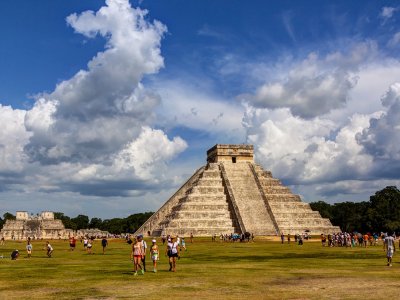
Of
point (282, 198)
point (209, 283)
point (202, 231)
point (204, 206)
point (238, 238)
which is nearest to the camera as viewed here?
point (209, 283)

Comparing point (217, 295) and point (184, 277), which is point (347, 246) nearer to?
point (184, 277)

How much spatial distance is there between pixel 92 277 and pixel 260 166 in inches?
2364

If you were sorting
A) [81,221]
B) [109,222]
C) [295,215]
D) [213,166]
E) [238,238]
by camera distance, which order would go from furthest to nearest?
[81,221], [109,222], [213,166], [295,215], [238,238]

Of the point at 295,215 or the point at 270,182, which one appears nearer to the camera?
the point at 295,215

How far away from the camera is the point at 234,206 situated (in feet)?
217

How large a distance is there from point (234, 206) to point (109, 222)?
103567mm

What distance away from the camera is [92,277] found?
59.8 feet

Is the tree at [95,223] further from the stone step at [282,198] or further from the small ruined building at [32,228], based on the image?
the stone step at [282,198]

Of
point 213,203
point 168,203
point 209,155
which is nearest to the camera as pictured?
point 213,203

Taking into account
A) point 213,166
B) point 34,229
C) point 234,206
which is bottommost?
point 34,229

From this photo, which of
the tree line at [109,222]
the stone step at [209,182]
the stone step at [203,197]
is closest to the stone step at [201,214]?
the stone step at [203,197]

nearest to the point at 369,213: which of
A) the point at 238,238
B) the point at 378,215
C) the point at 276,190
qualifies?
the point at 378,215

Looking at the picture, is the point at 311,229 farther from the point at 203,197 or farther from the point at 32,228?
the point at 32,228

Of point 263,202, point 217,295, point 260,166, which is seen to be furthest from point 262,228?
point 217,295
